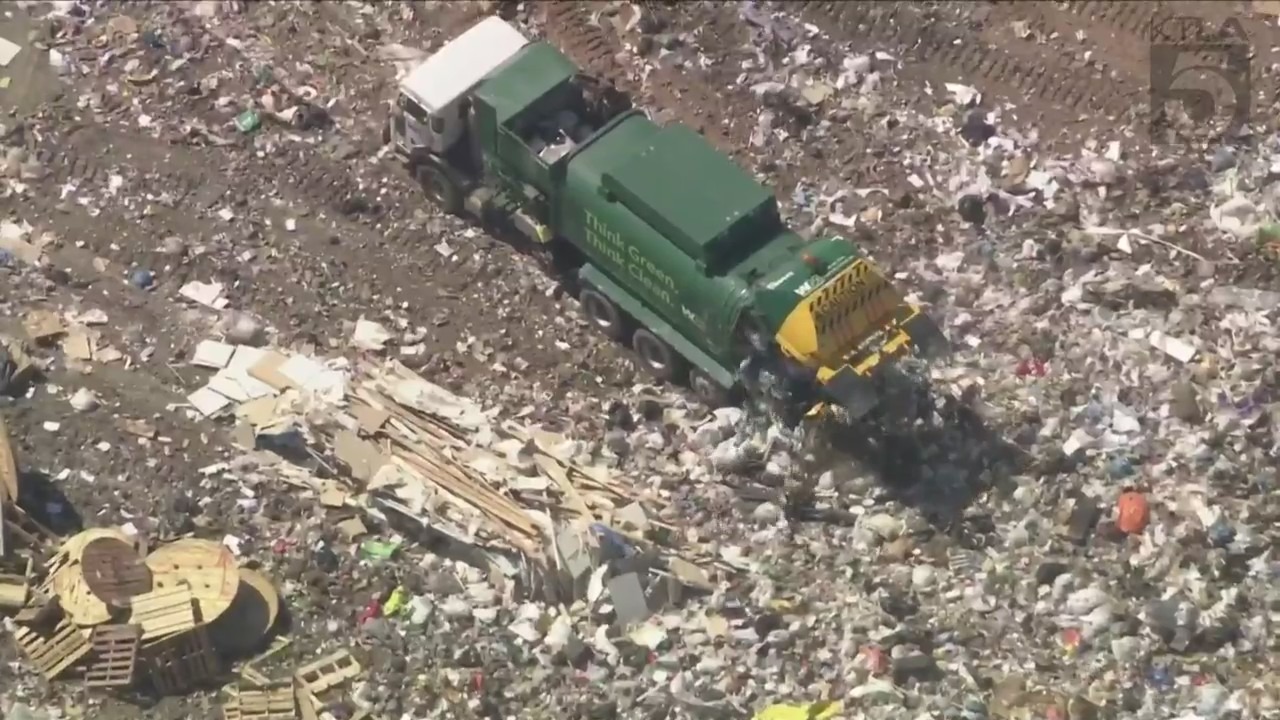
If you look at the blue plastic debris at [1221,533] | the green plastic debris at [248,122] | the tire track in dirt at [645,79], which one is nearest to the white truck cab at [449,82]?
the tire track in dirt at [645,79]

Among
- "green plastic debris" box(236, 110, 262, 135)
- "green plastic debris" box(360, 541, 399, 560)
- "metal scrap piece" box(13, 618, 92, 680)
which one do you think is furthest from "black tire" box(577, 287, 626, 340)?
"metal scrap piece" box(13, 618, 92, 680)

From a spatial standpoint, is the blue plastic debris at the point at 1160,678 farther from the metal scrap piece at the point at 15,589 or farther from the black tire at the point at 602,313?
the metal scrap piece at the point at 15,589

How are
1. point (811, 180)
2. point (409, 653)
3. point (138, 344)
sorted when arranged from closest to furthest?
point (409, 653)
point (138, 344)
point (811, 180)

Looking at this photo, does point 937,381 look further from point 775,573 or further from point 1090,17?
point 1090,17

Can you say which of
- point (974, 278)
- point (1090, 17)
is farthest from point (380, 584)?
point (1090, 17)

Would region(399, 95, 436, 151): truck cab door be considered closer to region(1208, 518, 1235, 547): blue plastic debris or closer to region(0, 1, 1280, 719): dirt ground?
region(0, 1, 1280, 719): dirt ground

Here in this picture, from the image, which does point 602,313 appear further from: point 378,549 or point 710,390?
point 378,549

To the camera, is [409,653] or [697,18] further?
[697,18]
